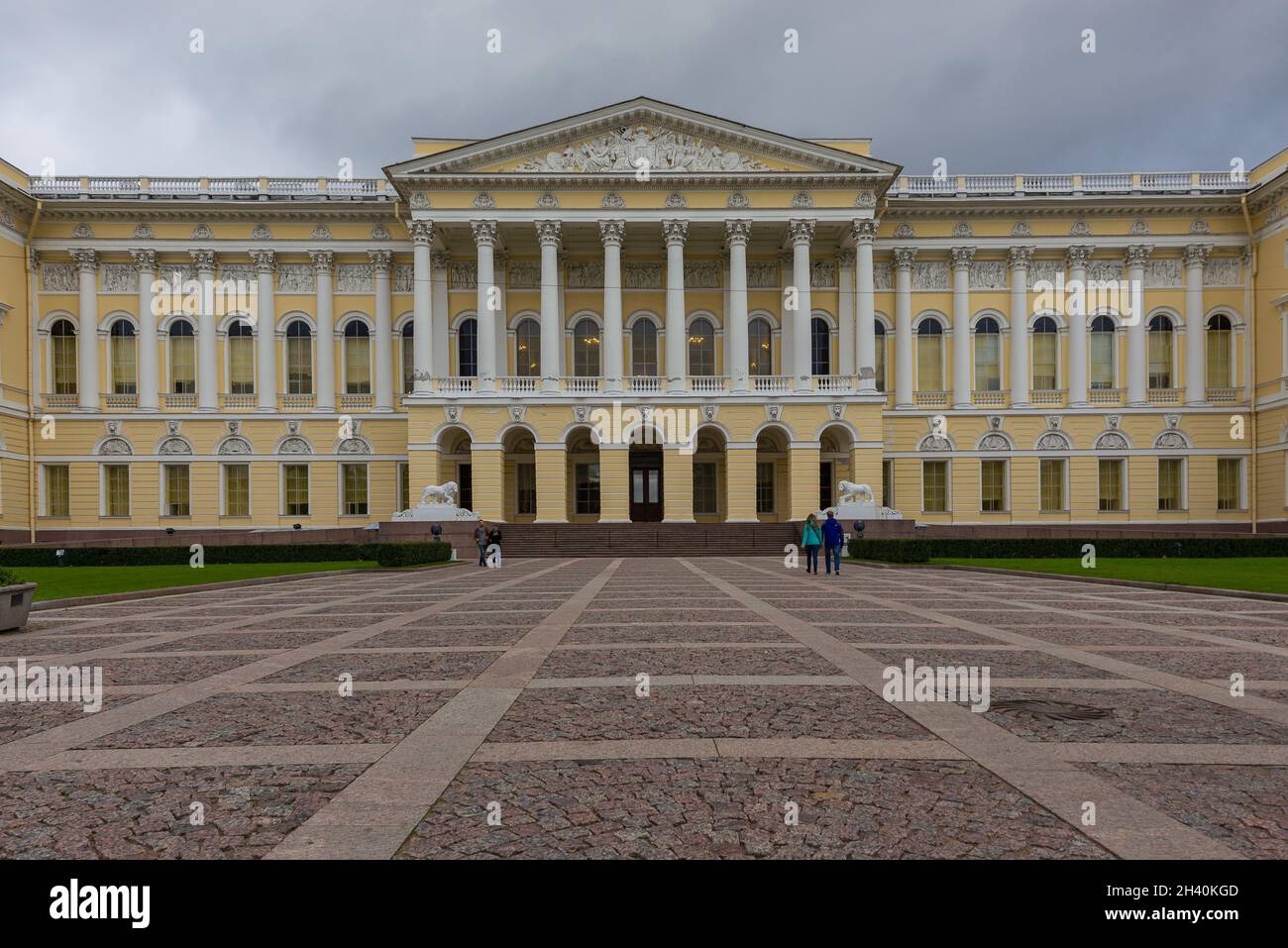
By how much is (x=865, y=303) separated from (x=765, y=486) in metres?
11.0

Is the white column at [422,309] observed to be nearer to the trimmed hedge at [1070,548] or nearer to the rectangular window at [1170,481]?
the trimmed hedge at [1070,548]

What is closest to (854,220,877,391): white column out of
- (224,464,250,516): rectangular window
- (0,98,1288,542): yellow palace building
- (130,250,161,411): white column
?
(0,98,1288,542): yellow palace building

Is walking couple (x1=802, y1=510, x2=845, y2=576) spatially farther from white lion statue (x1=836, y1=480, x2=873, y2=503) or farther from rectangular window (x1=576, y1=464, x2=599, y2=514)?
rectangular window (x1=576, y1=464, x2=599, y2=514)

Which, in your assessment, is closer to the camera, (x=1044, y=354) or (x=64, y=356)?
(x=64, y=356)

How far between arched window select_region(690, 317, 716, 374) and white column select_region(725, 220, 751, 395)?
358 cm

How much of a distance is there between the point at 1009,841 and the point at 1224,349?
48.7 metres

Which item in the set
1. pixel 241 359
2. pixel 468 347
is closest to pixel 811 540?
pixel 468 347

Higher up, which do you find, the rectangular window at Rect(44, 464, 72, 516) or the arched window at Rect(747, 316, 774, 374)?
the arched window at Rect(747, 316, 774, 374)

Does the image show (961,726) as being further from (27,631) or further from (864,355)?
(864,355)

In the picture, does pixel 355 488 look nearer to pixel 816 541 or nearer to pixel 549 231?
pixel 549 231

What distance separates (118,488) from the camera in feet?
133

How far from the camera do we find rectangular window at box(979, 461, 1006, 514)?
41.2m

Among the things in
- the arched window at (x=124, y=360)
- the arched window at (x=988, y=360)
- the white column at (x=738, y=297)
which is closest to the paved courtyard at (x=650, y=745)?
the white column at (x=738, y=297)

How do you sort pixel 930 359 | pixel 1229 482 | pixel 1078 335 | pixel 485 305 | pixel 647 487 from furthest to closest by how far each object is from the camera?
1. pixel 647 487
2. pixel 930 359
3. pixel 1078 335
4. pixel 1229 482
5. pixel 485 305
